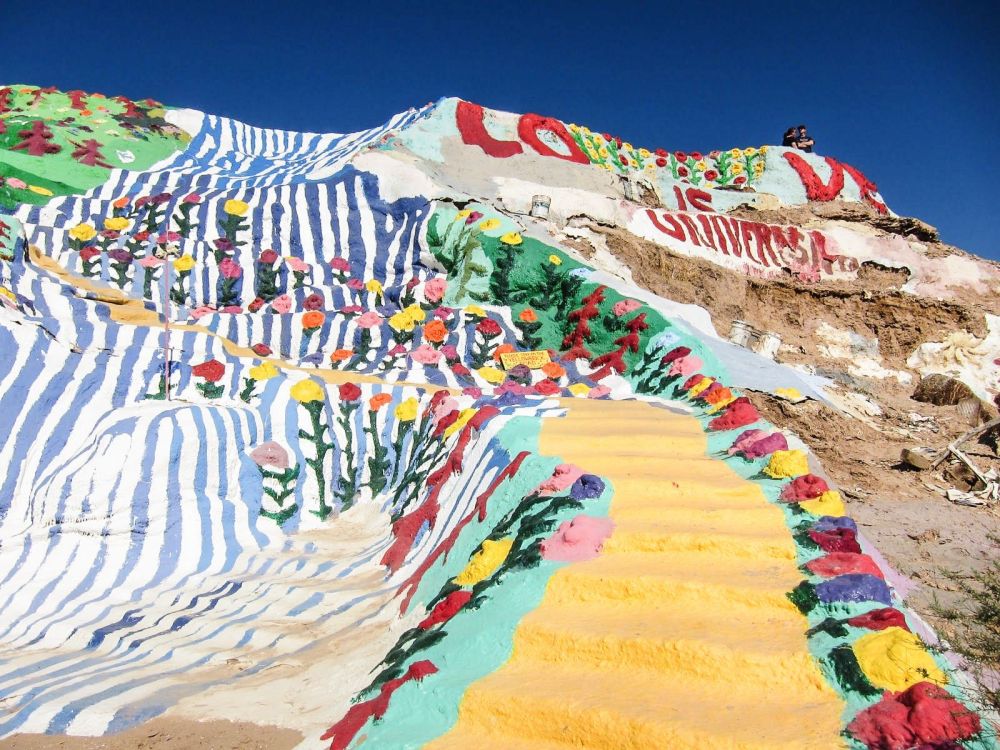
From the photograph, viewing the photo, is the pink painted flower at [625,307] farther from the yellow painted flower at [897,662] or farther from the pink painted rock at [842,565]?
the yellow painted flower at [897,662]

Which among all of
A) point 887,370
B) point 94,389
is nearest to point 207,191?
point 94,389

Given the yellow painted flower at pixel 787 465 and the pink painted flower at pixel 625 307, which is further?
the pink painted flower at pixel 625 307

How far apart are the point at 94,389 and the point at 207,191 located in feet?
17.3

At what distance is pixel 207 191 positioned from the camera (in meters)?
11.1

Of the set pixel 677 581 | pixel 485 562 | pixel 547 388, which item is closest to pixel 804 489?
pixel 677 581

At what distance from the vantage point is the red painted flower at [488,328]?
8.46 metres

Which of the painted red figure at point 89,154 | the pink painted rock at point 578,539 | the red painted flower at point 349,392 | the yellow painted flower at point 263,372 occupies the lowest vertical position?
the pink painted rock at point 578,539

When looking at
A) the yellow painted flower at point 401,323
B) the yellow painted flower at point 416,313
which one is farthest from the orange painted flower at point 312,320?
the yellow painted flower at point 416,313

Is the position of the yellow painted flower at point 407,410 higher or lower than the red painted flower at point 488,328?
lower

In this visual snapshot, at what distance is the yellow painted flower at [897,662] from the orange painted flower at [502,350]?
567 cm

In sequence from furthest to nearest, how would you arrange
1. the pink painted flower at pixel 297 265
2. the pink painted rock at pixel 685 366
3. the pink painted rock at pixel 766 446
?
the pink painted flower at pixel 297 265 < the pink painted rock at pixel 685 366 < the pink painted rock at pixel 766 446

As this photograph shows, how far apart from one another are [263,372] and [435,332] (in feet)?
6.31

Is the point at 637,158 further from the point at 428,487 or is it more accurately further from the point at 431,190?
the point at 428,487

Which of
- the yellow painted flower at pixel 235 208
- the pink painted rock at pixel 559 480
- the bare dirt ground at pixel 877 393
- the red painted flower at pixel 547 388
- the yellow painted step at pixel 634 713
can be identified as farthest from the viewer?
the yellow painted flower at pixel 235 208
